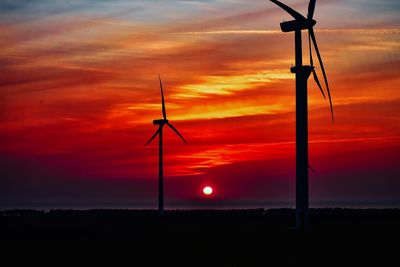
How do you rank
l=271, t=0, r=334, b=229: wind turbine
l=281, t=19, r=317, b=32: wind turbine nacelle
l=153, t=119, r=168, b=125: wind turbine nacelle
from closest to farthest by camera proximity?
l=271, t=0, r=334, b=229: wind turbine < l=281, t=19, r=317, b=32: wind turbine nacelle < l=153, t=119, r=168, b=125: wind turbine nacelle

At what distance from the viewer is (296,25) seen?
63.9 metres

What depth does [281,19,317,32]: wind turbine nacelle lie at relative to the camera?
63.6m

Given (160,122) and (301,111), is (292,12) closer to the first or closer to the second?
(301,111)

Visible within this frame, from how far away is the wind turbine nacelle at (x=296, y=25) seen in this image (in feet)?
209

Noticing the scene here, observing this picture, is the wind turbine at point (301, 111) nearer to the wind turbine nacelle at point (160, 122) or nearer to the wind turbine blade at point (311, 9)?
the wind turbine blade at point (311, 9)
